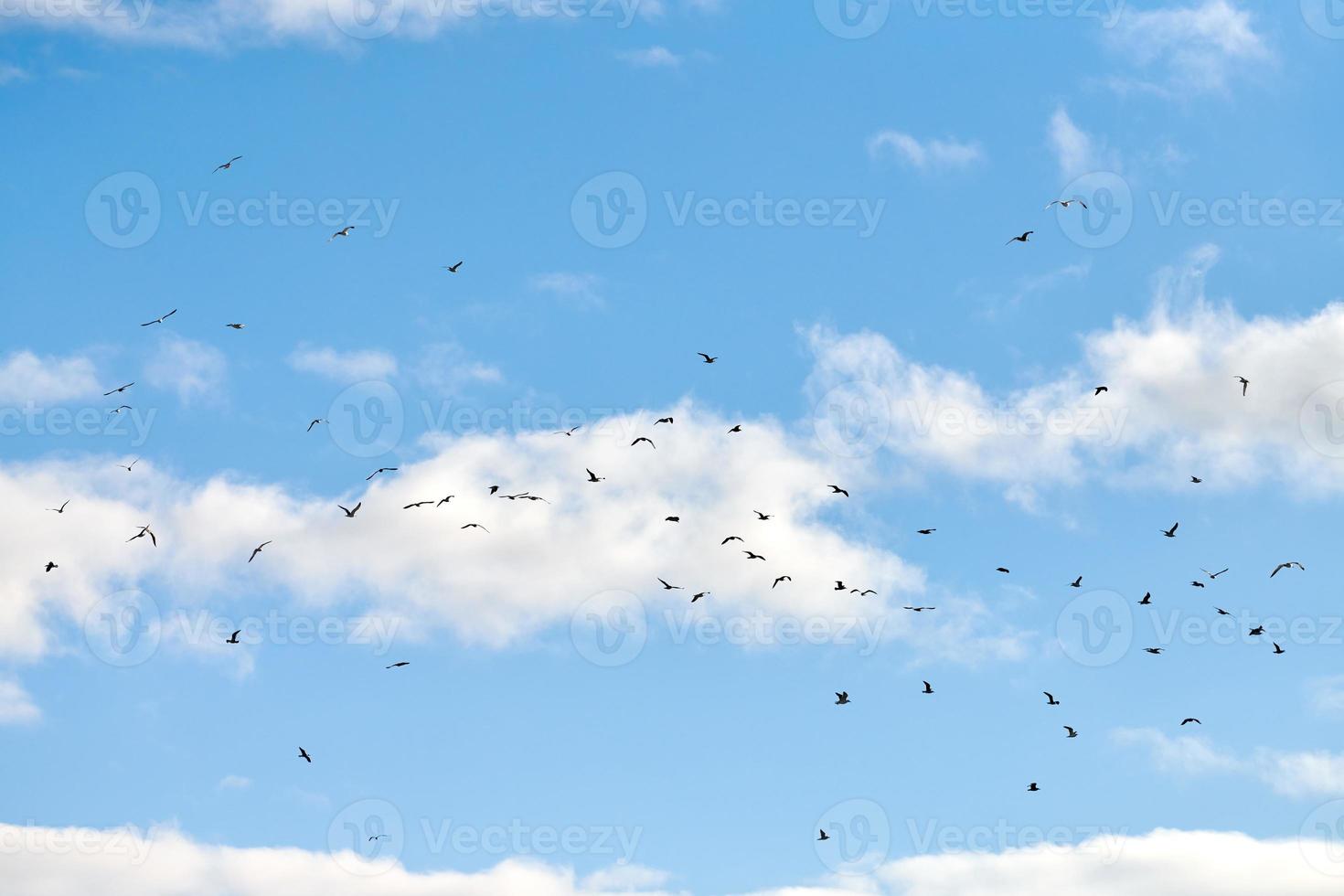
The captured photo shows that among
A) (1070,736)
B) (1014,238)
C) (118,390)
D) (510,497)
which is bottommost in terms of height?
(1070,736)

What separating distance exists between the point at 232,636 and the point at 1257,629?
254 feet

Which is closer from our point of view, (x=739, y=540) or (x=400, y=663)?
(x=400, y=663)

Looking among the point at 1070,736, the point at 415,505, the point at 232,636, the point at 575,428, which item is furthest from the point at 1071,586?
the point at 232,636

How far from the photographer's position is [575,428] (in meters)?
110

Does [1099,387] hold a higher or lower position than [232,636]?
higher

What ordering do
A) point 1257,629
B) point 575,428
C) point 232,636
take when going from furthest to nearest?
point 1257,629, point 232,636, point 575,428

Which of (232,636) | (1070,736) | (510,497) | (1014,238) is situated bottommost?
(1070,736)

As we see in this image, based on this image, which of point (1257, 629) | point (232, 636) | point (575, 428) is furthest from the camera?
point (1257, 629)

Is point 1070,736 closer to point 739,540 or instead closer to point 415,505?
point 739,540

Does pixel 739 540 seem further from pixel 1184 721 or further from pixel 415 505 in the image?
pixel 1184 721

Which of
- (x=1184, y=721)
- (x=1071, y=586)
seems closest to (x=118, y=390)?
(x=1071, y=586)

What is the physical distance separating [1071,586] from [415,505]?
2033 inches

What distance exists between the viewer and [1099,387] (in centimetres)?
11925

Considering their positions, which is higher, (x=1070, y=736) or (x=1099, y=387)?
(x=1099, y=387)
